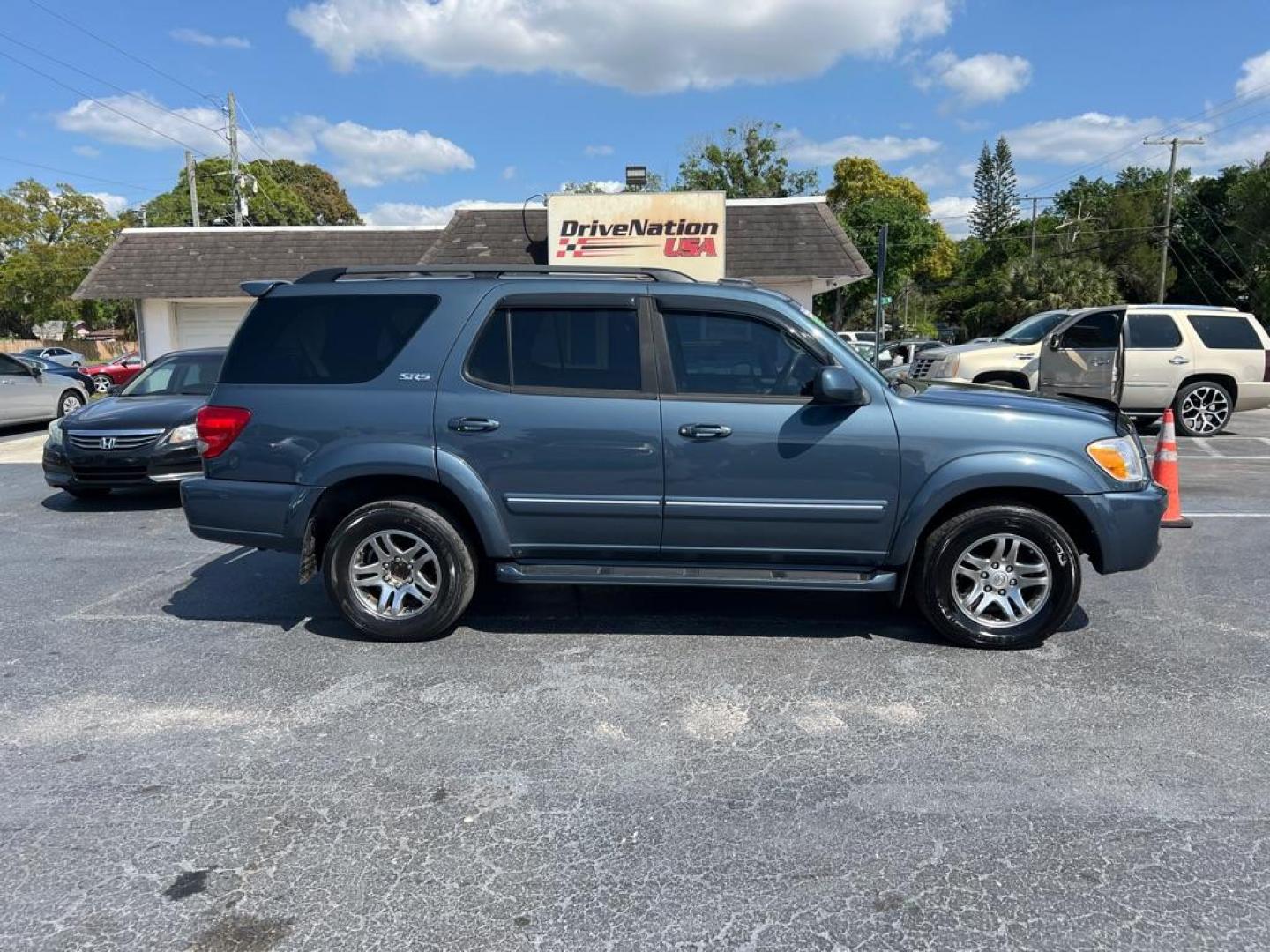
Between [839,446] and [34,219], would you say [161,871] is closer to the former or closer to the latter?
[839,446]

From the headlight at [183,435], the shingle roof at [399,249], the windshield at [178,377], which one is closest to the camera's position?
the headlight at [183,435]

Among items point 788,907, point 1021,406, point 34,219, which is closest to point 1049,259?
point 1021,406

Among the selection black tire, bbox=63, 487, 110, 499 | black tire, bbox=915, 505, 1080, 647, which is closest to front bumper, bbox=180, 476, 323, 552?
black tire, bbox=915, 505, 1080, 647

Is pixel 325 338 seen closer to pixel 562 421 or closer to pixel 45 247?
pixel 562 421

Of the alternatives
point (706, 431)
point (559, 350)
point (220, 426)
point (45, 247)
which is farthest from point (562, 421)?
point (45, 247)

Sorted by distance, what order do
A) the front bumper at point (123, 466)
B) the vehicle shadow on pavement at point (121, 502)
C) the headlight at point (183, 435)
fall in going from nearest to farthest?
1. the front bumper at point (123, 466)
2. the headlight at point (183, 435)
3. the vehicle shadow on pavement at point (121, 502)

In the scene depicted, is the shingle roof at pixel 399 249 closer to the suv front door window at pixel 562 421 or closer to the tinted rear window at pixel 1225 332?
the tinted rear window at pixel 1225 332

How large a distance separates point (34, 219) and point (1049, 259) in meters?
55.3

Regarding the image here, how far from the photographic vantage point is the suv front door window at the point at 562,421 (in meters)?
4.63

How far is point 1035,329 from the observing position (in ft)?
43.3

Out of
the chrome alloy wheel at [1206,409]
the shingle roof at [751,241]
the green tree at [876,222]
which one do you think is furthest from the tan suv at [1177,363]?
the green tree at [876,222]

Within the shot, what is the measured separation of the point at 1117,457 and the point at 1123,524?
342 mm

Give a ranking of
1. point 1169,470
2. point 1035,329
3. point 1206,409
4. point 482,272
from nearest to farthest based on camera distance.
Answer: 1. point 482,272
2. point 1169,470
3. point 1206,409
4. point 1035,329

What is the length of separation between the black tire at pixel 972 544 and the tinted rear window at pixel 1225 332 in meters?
9.90
